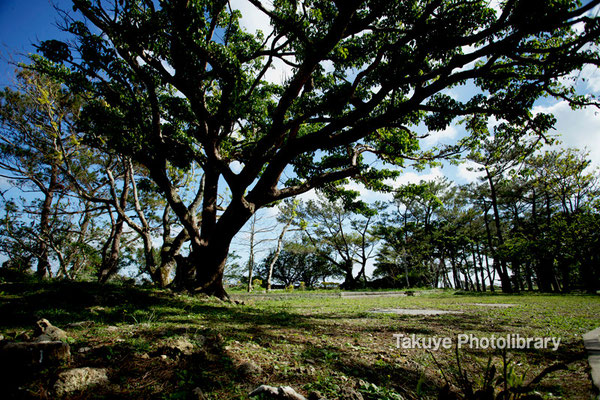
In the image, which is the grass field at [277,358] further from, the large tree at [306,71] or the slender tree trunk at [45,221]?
the slender tree trunk at [45,221]

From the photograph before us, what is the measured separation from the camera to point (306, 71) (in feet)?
16.1

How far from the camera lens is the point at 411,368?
2.19 metres

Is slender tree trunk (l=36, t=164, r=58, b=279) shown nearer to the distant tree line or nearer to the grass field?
the distant tree line

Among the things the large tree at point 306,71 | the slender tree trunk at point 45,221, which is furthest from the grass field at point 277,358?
the slender tree trunk at point 45,221

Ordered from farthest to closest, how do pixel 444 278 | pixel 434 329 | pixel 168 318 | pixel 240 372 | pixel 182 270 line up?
pixel 444 278
pixel 182 270
pixel 434 329
pixel 168 318
pixel 240 372

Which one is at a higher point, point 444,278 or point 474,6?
point 474,6

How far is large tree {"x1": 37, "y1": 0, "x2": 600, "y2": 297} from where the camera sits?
4207 millimetres

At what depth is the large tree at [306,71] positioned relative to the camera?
166 inches

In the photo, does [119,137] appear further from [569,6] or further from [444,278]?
[444,278]

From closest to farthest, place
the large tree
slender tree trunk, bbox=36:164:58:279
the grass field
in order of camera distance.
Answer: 1. the grass field
2. the large tree
3. slender tree trunk, bbox=36:164:58:279

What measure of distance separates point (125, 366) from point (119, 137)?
5606 mm

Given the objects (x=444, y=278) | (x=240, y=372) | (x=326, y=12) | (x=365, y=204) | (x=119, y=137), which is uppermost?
(x=326, y=12)

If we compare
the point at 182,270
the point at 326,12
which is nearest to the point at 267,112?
the point at 326,12

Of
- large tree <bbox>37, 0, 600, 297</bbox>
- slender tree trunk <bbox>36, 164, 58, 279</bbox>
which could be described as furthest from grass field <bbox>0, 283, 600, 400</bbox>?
slender tree trunk <bbox>36, 164, 58, 279</bbox>
